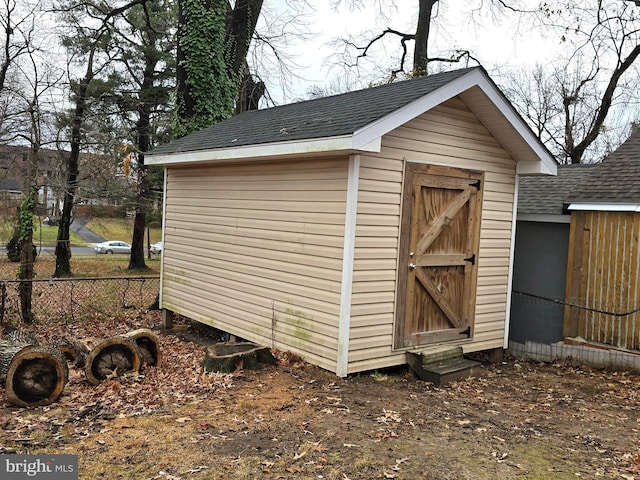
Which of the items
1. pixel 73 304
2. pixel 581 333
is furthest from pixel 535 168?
pixel 73 304

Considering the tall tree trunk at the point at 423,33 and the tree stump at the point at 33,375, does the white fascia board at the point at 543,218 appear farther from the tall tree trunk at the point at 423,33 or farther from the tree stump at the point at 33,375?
the tall tree trunk at the point at 423,33

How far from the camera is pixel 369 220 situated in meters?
5.84

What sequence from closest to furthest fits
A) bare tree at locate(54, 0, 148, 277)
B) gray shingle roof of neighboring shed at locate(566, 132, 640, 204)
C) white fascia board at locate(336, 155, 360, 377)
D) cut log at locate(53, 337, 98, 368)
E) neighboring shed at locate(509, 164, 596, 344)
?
white fascia board at locate(336, 155, 360, 377) < cut log at locate(53, 337, 98, 368) < gray shingle roof of neighboring shed at locate(566, 132, 640, 204) < neighboring shed at locate(509, 164, 596, 344) < bare tree at locate(54, 0, 148, 277)

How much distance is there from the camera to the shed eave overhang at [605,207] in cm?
711

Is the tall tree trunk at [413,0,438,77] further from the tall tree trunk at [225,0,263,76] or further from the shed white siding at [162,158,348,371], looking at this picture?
the shed white siding at [162,158,348,371]

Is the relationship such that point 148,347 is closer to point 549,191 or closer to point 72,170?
point 549,191

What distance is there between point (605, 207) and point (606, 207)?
0.5 inches

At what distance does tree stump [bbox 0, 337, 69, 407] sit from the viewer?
16.3ft

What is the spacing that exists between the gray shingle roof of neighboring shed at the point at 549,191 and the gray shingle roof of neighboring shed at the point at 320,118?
10.3 feet

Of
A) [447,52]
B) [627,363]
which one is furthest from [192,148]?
[447,52]

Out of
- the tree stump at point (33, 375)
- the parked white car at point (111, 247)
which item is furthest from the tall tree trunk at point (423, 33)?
the parked white car at point (111, 247)

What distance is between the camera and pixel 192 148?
26.0 feet

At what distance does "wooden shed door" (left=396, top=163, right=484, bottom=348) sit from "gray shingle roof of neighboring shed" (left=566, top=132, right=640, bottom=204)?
1.96m

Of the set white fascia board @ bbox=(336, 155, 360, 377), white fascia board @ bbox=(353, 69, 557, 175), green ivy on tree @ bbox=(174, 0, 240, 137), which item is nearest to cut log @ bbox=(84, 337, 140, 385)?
white fascia board @ bbox=(336, 155, 360, 377)
